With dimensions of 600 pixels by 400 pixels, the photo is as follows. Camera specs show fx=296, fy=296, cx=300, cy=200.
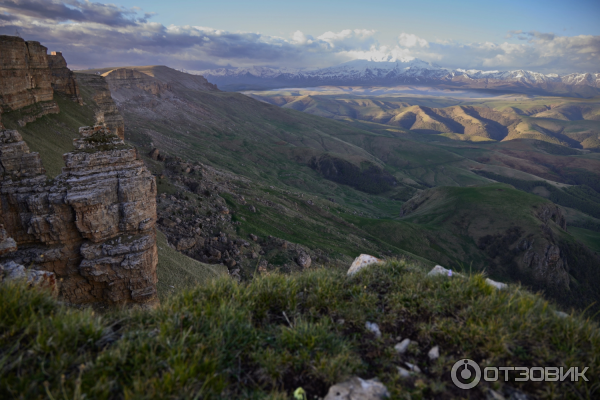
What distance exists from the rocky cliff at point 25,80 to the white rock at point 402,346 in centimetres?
4135

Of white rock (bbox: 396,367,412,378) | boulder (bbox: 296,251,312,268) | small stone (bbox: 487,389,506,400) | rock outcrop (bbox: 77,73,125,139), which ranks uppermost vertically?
rock outcrop (bbox: 77,73,125,139)

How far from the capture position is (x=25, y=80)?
34438mm

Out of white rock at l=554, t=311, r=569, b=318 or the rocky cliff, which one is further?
the rocky cliff

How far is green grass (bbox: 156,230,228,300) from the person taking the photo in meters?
27.0

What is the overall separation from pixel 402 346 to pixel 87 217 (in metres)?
22.1

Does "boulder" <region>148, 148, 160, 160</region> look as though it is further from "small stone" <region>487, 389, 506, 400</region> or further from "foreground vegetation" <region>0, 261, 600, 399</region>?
"small stone" <region>487, 389, 506, 400</region>

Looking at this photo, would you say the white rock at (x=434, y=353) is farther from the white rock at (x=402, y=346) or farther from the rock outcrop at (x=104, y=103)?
the rock outcrop at (x=104, y=103)

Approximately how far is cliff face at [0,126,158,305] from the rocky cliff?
17.3 m

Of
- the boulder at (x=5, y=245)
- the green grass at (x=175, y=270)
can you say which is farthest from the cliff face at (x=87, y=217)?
the green grass at (x=175, y=270)

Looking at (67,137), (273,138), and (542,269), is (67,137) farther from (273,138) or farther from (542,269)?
(273,138)

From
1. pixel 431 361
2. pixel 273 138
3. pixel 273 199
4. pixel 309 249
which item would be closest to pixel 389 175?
pixel 273 138

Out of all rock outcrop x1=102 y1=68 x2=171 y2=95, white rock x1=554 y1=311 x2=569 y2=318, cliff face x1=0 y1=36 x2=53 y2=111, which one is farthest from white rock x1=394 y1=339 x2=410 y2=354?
rock outcrop x1=102 y1=68 x2=171 y2=95

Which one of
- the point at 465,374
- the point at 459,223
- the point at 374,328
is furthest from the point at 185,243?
the point at 459,223

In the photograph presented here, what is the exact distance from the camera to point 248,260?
132 ft
